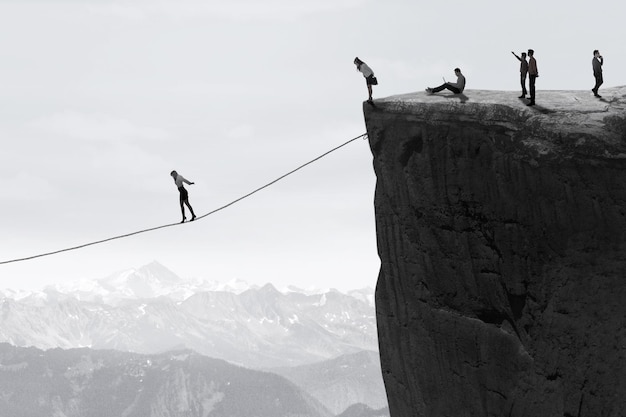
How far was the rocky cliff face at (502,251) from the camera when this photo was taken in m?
24.1

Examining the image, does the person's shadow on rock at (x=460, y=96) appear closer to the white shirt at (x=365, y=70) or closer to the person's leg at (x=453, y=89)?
the person's leg at (x=453, y=89)

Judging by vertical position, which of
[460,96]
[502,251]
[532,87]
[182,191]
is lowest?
[502,251]

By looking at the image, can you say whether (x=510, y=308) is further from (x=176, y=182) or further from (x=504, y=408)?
(x=176, y=182)

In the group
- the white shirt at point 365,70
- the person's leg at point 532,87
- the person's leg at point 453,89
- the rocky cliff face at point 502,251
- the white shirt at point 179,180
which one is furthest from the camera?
the white shirt at point 179,180

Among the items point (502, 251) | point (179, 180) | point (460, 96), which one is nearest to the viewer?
point (502, 251)

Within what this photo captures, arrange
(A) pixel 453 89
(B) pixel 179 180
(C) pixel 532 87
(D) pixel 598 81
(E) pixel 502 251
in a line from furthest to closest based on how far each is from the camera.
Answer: (B) pixel 179 180 < (A) pixel 453 89 < (D) pixel 598 81 < (E) pixel 502 251 < (C) pixel 532 87

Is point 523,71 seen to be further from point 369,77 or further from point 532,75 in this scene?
point 369,77

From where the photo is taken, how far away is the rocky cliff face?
24.1m

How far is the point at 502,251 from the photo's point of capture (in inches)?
1030

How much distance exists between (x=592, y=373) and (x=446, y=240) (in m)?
6.26

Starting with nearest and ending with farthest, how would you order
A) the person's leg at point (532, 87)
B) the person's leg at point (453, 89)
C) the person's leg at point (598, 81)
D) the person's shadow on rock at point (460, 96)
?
the person's leg at point (532, 87), the person's leg at point (598, 81), the person's shadow on rock at point (460, 96), the person's leg at point (453, 89)

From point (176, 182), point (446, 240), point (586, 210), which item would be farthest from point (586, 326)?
point (176, 182)

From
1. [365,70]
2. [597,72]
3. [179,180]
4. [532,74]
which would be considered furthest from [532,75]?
[179,180]

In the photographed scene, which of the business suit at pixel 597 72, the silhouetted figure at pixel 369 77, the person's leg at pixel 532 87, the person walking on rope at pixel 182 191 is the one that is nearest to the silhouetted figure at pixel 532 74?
the person's leg at pixel 532 87
